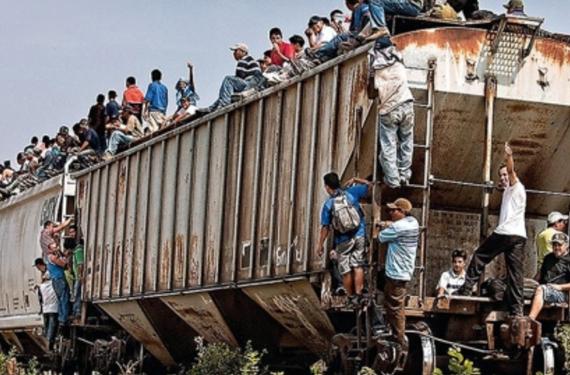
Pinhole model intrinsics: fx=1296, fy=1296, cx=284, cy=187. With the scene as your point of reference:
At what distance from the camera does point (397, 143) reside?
1111 centimetres

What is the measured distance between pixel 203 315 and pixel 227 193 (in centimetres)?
179

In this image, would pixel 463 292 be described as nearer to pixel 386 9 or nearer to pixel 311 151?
pixel 311 151

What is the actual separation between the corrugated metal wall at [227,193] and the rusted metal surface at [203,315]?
19 cm

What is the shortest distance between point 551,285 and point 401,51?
96.9 inches

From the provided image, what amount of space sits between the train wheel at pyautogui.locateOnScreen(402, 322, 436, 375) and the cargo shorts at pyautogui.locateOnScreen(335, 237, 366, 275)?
0.72 metres

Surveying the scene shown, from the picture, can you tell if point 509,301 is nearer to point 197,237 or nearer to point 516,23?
point 516,23

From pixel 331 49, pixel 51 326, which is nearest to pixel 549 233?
pixel 331 49

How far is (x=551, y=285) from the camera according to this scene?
11477 millimetres

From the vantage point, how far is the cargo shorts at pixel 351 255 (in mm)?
11141

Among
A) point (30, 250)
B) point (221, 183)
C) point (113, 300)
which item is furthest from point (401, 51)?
point (30, 250)

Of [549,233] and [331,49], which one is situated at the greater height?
[331,49]

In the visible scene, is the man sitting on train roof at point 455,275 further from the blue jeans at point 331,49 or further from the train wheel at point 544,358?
the blue jeans at point 331,49

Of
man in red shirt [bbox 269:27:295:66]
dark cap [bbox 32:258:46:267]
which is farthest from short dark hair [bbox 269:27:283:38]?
dark cap [bbox 32:258:46:267]

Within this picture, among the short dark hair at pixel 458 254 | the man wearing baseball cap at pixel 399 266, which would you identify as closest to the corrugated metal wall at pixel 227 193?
the man wearing baseball cap at pixel 399 266
